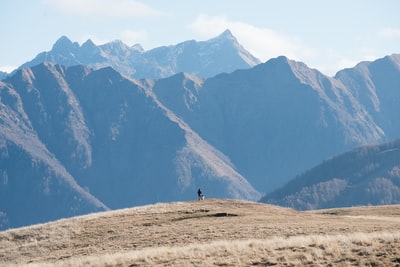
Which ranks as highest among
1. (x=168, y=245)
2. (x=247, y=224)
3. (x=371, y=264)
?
(x=247, y=224)

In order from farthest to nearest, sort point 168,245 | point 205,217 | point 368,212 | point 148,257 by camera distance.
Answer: point 368,212 → point 205,217 → point 168,245 → point 148,257

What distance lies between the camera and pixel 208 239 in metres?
49.8

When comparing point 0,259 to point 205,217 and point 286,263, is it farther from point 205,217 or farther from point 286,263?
point 286,263

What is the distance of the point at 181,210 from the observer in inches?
2758

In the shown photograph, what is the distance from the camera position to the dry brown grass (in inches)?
1496

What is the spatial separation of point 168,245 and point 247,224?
408 inches

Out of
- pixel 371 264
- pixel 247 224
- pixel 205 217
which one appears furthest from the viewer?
pixel 205 217

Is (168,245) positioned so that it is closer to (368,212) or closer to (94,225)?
(94,225)

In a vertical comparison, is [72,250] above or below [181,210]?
below

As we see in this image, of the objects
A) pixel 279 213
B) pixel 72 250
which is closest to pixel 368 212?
pixel 279 213

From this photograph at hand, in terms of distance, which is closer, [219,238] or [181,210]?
[219,238]

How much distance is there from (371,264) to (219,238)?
56.1 ft

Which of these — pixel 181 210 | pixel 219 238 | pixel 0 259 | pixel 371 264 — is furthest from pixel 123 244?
pixel 371 264

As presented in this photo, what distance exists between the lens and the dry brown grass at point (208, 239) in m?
38.0
